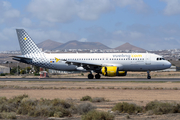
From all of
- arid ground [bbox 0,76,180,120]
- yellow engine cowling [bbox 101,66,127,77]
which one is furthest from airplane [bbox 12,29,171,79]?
arid ground [bbox 0,76,180,120]

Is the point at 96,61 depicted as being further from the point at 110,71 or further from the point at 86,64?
the point at 110,71

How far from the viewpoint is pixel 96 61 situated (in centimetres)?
5072

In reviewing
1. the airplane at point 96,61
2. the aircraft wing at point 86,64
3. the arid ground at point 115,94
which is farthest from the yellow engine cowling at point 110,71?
the arid ground at point 115,94

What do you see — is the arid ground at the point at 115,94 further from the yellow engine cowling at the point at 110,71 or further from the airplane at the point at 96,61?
the airplane at the point at 96,61

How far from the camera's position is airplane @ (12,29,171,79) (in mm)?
48688

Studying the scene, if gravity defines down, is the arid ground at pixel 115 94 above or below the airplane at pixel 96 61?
below

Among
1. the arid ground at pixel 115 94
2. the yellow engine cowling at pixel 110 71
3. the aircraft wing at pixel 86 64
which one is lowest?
the arid ground at pixel 115 94

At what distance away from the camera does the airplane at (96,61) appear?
160ft

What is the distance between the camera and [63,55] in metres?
52.7

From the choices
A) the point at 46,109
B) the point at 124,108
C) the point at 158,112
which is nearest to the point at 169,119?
the point at 158,112

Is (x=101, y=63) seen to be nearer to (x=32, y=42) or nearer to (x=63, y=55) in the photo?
(x=63, y=55)

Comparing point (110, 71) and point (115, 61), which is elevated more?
point (115, 61)

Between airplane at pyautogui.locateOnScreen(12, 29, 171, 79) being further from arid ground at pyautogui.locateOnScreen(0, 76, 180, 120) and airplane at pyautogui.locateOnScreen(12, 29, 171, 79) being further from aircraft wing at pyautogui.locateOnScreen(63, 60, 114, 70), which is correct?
arid ground at pyautogui.locateOnScreen(0, 76, 180, 120)

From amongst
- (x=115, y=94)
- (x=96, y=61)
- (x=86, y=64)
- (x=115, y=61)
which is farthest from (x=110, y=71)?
(x=115, y=94)
